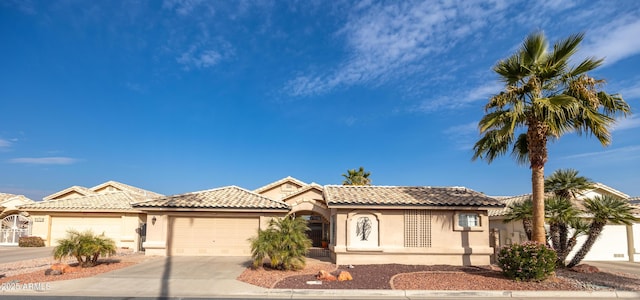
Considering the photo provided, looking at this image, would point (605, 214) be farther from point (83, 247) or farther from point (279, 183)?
point (279, 183)

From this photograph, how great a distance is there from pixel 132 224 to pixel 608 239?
88.4 ft

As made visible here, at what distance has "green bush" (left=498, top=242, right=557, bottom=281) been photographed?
12281 millimetres

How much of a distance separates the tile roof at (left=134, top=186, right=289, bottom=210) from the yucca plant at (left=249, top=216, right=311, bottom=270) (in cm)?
572

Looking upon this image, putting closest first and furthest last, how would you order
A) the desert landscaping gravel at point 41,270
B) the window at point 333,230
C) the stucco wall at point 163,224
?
the desert landscaping gravel at point 41,270, the window at point 333,230, the stucco wall at point 163,224

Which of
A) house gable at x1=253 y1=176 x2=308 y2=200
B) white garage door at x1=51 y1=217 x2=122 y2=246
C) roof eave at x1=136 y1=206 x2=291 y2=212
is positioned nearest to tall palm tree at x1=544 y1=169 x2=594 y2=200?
roof eave at x1=136 y1=206 x2=291 y2=212

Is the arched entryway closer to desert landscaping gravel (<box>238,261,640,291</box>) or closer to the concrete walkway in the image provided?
the concrete walkway

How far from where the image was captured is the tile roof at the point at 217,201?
20438mm

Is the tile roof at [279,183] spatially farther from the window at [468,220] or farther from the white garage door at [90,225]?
the window at [468,220]

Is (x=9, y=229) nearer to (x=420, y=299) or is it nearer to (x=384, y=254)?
(x=384, y=254)

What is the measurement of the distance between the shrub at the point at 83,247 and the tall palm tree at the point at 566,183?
18.5 metres

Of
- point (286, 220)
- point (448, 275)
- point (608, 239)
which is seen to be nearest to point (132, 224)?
point (286, 220)

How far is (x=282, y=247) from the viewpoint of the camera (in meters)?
14.6

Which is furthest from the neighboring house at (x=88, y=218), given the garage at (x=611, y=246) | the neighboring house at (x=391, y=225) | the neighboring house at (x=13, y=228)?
the garage at (x=611, y=246)

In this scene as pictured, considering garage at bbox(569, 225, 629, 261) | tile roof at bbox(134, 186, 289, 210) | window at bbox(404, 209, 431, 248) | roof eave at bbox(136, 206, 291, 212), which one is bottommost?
garage at bbox(569, 225, 629, 261)
